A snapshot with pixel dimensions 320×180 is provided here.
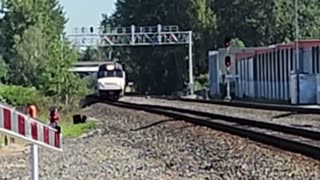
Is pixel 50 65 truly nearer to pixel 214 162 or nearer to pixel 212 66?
pixel 212 66

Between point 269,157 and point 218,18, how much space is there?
9843 cm

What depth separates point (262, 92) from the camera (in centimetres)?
7562

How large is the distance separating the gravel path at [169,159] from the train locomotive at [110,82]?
4625 centimetres

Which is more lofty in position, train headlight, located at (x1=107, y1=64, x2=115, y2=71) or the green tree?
the green tree

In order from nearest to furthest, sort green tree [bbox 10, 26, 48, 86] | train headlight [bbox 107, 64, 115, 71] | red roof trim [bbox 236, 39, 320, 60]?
red roof trim [bbox 236, 39, 320, 60], train headlight [bbox 107, 64, 115, 71], green tree [bbox 10, 26, 48, 86]

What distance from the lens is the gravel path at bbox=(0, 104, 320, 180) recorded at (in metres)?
16.4

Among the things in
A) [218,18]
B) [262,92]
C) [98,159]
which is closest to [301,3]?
[218,18]

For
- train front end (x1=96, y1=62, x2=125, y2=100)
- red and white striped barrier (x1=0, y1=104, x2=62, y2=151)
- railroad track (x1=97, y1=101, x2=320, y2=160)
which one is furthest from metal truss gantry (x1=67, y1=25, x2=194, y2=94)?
red and white striped barrier (x1=0, y1=104, x2=62, y2=151)

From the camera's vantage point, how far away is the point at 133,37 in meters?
107

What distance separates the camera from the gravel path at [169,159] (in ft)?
53.7

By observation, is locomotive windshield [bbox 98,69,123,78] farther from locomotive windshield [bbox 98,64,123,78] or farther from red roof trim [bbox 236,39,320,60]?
red roof trim [bbox 236,39,320,60]

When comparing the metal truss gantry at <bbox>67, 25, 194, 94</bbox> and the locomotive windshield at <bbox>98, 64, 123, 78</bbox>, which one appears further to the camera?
the metal truss gantry at <bbox>67, 25, 194, 94</bbox>

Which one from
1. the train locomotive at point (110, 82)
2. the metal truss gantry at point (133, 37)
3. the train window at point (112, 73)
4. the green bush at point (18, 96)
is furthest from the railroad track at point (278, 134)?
the metal truss gantry at point (133, 37)

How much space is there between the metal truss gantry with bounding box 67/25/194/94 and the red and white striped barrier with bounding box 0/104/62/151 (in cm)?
9428
